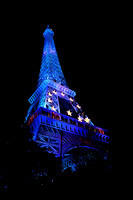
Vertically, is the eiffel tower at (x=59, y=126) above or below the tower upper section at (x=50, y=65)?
below

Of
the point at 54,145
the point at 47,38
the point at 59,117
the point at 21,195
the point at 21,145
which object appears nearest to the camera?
the point at 21,195

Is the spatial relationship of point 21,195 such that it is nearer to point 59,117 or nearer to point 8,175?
point 8,175

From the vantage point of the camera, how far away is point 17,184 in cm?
662

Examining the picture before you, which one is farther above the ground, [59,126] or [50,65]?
[50,65]

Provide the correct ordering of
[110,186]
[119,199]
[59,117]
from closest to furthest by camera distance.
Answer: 1. [119,199]
2. [110,186]
3. [59,117]

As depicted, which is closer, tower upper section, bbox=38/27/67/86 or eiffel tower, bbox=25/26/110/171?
A: eiffel tower, bbox=25/26/110/171

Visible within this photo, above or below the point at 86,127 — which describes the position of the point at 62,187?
below

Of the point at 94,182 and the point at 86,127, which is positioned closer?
the point at 94,182

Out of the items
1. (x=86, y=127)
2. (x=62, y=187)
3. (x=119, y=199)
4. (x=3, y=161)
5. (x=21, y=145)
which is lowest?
(x=119, y=199)

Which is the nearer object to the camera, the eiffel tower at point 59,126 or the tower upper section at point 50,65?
the eiffel tower at point 59,126

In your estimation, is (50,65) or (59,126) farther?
(50,65)

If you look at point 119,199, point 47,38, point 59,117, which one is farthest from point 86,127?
point 47,38

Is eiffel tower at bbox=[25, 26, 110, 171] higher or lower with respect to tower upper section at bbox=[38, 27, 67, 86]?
lower

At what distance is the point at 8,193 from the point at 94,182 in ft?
10.9
